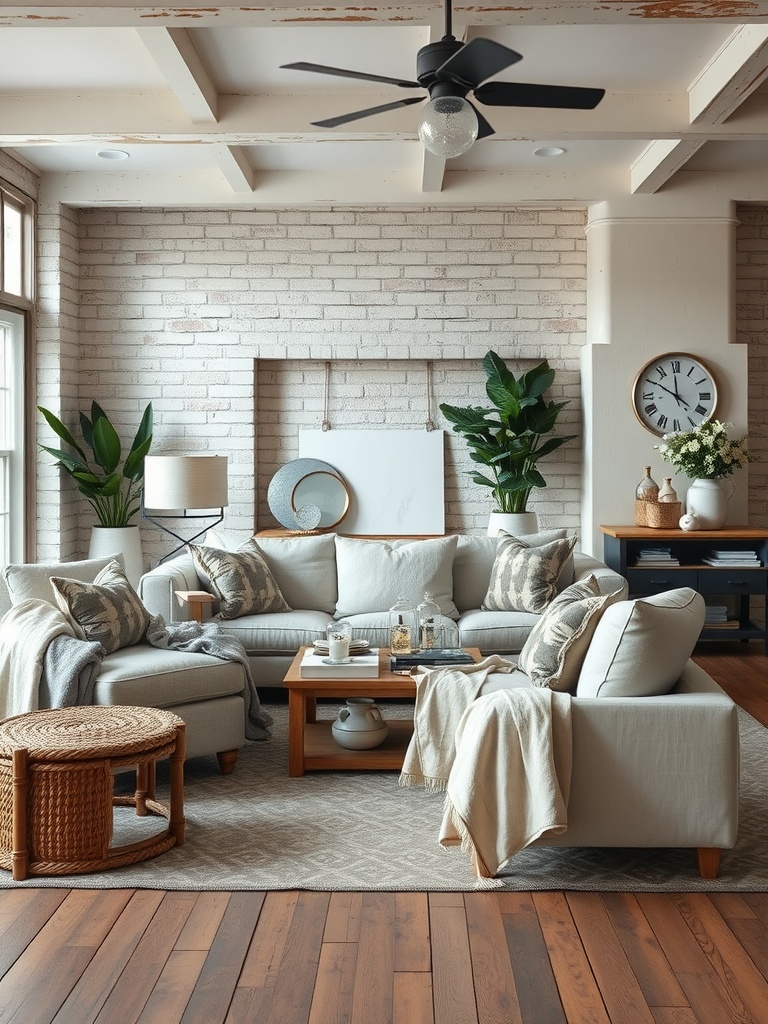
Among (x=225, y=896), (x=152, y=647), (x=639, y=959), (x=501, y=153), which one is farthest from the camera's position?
(x=501, y=153)

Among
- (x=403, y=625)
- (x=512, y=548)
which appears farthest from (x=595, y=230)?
(x=403, y=625)

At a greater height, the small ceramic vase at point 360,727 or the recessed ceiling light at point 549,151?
the recessed ceiling light at point 549,151

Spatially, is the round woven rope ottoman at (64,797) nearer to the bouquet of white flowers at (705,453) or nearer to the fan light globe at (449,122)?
the fan light globe at (449,122)

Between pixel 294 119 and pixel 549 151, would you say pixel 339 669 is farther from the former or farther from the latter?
pixel 549 151

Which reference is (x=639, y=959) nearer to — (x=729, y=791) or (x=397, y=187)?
(x=729, y=791)

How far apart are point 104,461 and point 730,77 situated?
13.8 feet

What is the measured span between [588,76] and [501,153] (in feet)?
4.13

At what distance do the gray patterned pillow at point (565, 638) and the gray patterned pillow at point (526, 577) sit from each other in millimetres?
1117

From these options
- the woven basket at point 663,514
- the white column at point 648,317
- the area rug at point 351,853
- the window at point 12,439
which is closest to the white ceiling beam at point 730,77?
the white column at point 648,317

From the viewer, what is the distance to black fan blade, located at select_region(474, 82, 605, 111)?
3.21 meters

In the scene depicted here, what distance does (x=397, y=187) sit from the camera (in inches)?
258

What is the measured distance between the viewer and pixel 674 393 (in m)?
6.68

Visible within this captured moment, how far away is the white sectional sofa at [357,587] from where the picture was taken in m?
5.20

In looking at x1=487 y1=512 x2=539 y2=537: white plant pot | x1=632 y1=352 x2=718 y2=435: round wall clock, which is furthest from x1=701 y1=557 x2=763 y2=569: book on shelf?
x1=487 y1=512 x2=539 y2=537: white plant pot
